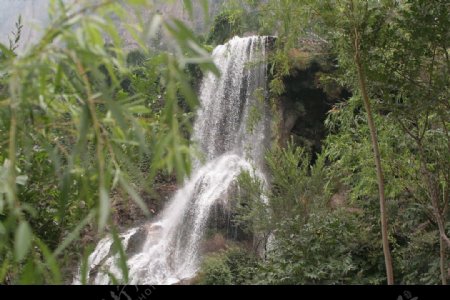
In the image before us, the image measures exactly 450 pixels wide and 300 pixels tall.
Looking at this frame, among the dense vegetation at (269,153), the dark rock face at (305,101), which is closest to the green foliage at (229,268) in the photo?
the dense vegetation at (269,153)

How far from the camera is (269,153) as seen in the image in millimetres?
7164

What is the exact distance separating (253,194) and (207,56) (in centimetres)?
620

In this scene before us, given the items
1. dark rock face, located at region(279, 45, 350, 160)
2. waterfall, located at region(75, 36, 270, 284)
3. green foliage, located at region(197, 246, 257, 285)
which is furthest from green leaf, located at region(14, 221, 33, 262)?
dark rock face, located at region(279, 45, 350, 160)

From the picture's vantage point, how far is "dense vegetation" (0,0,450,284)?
86 centimetres

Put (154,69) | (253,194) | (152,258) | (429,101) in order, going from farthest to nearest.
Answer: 1. (152,258)
2. (253,194)
3. (429,101)
4. (154,69)

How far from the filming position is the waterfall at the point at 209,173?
8.88 meters

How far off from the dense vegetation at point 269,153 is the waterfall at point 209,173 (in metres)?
1.10

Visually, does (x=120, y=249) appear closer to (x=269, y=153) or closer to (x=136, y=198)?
(x=136, y=198)

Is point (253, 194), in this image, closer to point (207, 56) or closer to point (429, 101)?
point (429, 101)

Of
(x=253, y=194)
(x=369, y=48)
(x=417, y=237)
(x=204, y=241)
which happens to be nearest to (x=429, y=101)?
(x=369, y=48)

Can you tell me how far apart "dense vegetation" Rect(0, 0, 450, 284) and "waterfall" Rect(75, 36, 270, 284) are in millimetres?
1102

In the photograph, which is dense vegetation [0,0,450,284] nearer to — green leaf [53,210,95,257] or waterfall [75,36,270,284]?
green leaf [53,210,95,257]

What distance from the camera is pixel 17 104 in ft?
2.79

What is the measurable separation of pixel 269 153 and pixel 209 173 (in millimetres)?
3741
